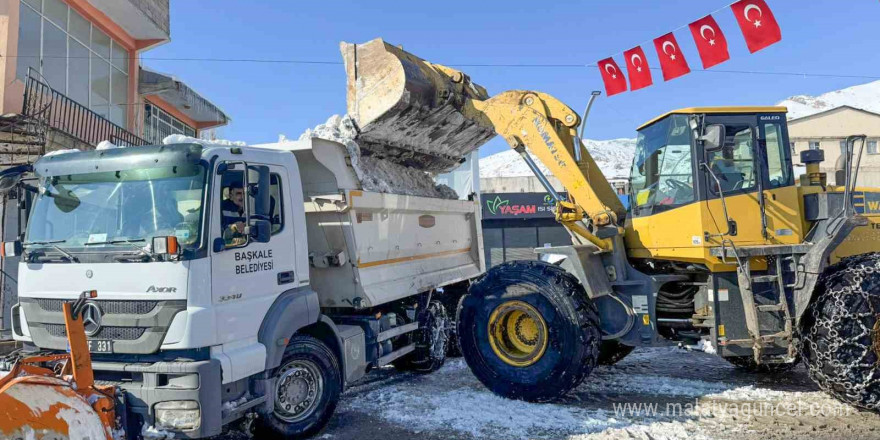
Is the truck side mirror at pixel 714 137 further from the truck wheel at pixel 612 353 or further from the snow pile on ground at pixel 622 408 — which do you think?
the truck wheel at pixel 612 353

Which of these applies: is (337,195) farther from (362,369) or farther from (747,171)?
(747,171)

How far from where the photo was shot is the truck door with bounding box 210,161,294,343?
4.40 meters

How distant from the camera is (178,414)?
411 centimetres

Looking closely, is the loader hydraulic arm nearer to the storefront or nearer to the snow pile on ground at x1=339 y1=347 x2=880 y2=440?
the snow pile on ground at x1=339 y1=347 x2=880 y2=440

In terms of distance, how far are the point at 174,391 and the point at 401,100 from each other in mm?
3676

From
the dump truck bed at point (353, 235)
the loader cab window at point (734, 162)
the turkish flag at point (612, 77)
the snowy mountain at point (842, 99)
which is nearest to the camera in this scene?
the dump truck bed at point (353, 235)

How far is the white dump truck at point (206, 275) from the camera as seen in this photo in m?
4.18

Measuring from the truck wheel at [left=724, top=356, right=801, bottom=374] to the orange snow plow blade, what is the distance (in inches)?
268

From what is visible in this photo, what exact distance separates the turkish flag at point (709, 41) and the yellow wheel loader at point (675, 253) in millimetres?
2177

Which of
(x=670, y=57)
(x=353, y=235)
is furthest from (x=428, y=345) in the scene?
(x=670, y=57)

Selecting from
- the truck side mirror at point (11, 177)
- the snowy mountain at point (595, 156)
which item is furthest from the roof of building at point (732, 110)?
the snowy mountain at point (595, 156)

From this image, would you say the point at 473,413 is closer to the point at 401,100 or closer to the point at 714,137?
the point at 401,100

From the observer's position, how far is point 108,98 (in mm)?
14133

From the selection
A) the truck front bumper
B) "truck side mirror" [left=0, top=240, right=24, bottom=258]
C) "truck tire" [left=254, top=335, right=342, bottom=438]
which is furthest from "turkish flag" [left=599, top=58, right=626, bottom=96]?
"truck side mirror" [left=0, top=240, right=24, bottom=258]
